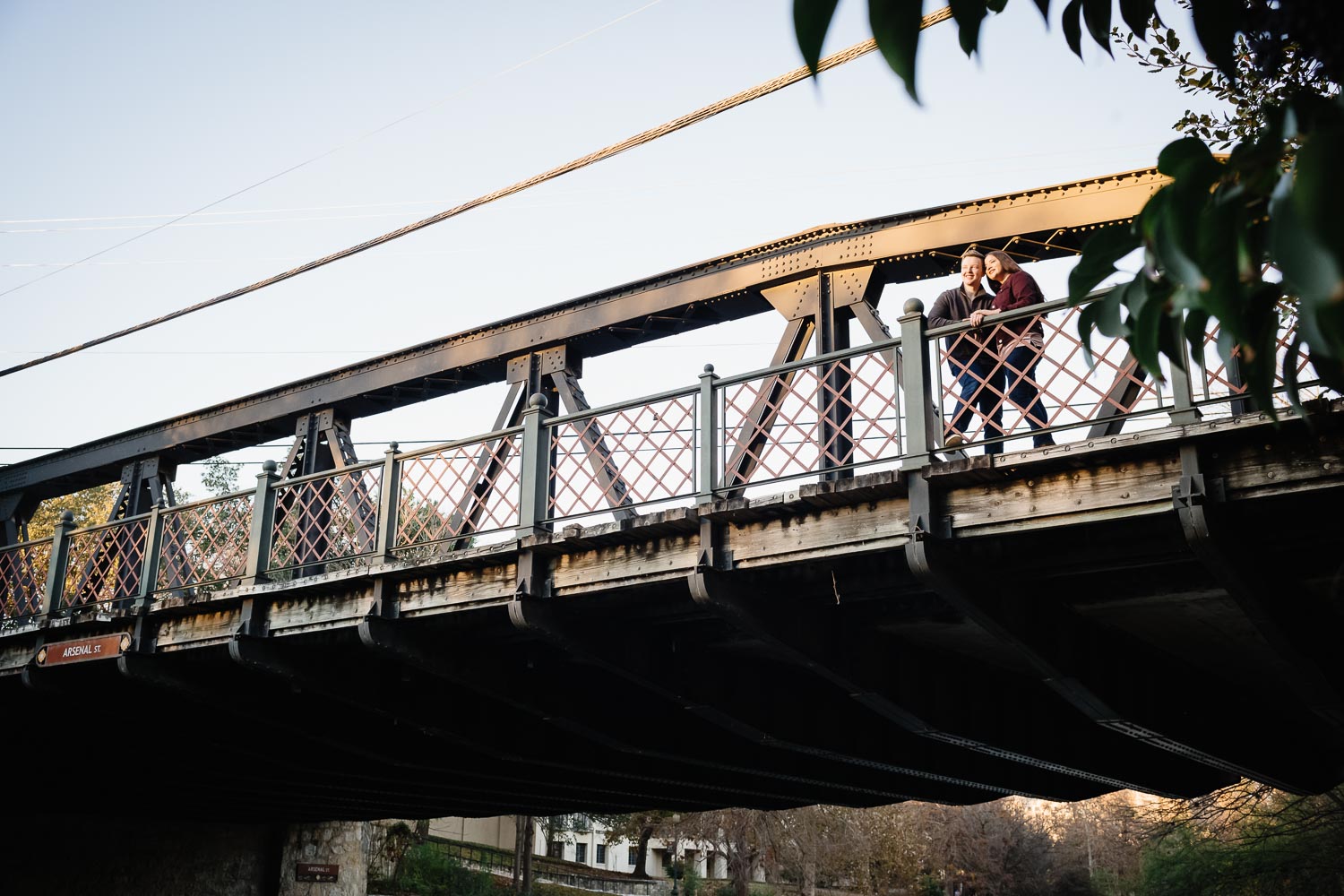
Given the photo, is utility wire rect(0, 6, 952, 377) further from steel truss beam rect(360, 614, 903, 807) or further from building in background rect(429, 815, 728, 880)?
building in background rect(429, 815, 728, 880)

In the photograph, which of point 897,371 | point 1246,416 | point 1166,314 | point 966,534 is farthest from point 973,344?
point 1166,314

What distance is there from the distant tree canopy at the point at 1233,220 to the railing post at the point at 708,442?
21.4ft

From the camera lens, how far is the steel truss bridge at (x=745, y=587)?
24.7 ft

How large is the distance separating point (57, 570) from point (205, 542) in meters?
2.44

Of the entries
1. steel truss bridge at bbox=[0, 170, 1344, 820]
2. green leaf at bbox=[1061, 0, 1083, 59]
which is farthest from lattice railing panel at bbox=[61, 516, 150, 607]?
green leaf at bbox=[1061, 0, 1083, 59]

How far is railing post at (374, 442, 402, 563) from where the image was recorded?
10.3 metres

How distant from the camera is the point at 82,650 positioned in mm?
12320

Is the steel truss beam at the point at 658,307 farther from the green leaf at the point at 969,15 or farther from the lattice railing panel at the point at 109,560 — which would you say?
the green leaf at the point at 969,15

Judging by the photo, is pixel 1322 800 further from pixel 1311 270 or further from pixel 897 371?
pixel 1311 270

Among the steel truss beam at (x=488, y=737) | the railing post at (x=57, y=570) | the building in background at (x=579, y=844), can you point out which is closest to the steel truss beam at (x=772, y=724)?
the steel truss beam at (x=488, y=737)

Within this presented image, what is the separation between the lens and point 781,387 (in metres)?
9.41

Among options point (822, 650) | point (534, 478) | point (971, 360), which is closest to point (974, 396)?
point (971, 360)

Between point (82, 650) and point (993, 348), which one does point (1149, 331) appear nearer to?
point (993, 348)

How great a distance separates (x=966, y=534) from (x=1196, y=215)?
6.07 meters
